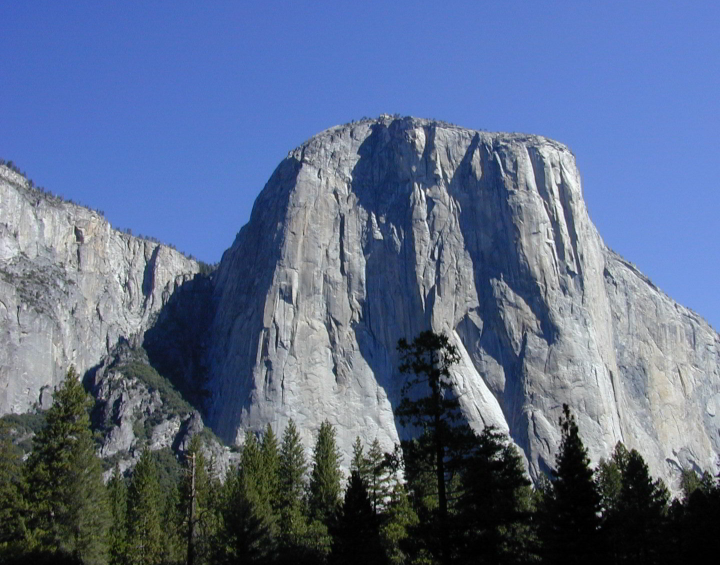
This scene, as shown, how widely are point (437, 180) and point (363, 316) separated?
25192 millimetres

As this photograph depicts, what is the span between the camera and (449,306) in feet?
381

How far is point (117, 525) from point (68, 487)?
51.4 ft

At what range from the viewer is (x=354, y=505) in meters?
35.8

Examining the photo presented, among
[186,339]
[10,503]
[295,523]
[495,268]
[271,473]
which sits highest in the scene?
[495,268]

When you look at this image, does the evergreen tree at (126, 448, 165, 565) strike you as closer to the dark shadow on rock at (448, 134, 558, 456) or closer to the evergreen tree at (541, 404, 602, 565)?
the evergreen tree at (541, 404, 602, 565)

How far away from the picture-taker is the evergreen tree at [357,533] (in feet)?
112

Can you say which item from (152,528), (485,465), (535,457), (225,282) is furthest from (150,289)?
(485,465)

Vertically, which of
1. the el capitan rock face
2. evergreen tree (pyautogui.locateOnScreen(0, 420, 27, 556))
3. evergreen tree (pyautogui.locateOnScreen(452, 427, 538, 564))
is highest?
the el capitan rock face

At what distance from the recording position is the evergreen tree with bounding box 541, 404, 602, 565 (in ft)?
96.3

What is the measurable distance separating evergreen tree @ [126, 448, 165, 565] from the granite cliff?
51.0 m

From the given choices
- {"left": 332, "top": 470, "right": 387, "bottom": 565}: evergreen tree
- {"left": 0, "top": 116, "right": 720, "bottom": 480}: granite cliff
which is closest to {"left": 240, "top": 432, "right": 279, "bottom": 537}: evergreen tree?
{"left": 332, "top": 470, "right": 387, "bottom": 565}: evergreen tree

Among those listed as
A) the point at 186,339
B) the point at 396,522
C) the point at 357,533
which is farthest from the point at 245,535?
the point at 186,339

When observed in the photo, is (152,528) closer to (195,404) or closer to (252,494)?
(252,494)

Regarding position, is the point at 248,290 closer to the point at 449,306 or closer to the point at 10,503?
the point at 449,306
